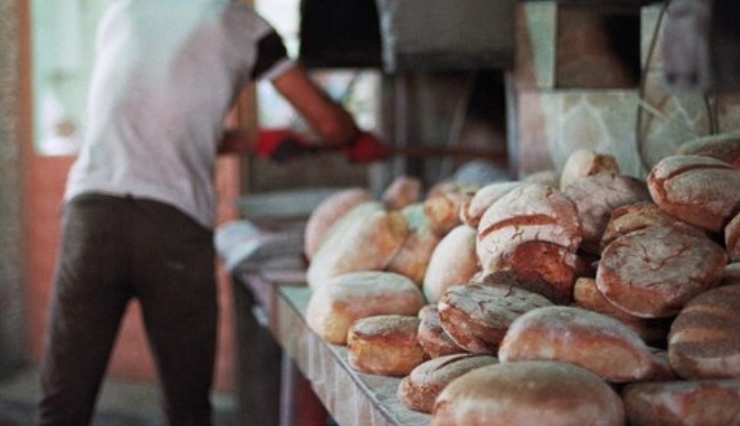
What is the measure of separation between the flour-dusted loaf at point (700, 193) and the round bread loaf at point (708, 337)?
27 centimetres

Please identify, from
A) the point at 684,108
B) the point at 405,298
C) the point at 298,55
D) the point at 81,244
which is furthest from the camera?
the point at 298,55

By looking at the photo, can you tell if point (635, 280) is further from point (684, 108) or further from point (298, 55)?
point (298, 55)

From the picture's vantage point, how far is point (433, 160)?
17.3ft

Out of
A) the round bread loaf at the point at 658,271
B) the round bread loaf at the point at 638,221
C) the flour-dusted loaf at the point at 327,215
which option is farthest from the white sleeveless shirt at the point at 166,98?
the round bread loaf at the point at 658,271

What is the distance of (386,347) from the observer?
210 centimetres

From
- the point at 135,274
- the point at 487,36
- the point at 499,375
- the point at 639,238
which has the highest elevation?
the point at 487,36

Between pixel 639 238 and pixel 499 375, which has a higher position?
pixel 639 238

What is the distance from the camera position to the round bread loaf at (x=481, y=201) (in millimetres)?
2398

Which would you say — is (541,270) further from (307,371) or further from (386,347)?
(307,371)

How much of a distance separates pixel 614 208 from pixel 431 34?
1.84 meters

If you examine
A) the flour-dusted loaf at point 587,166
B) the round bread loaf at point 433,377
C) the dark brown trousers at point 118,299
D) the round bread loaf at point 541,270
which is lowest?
the dark brown trousers at point 118,299

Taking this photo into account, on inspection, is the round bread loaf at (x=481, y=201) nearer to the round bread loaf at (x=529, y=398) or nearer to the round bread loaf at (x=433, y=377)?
the round bread loaf at (x=433, y=377)

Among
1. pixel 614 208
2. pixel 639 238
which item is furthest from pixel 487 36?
pixel 639 238

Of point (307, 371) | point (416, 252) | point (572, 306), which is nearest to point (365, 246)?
point (416, 252)
